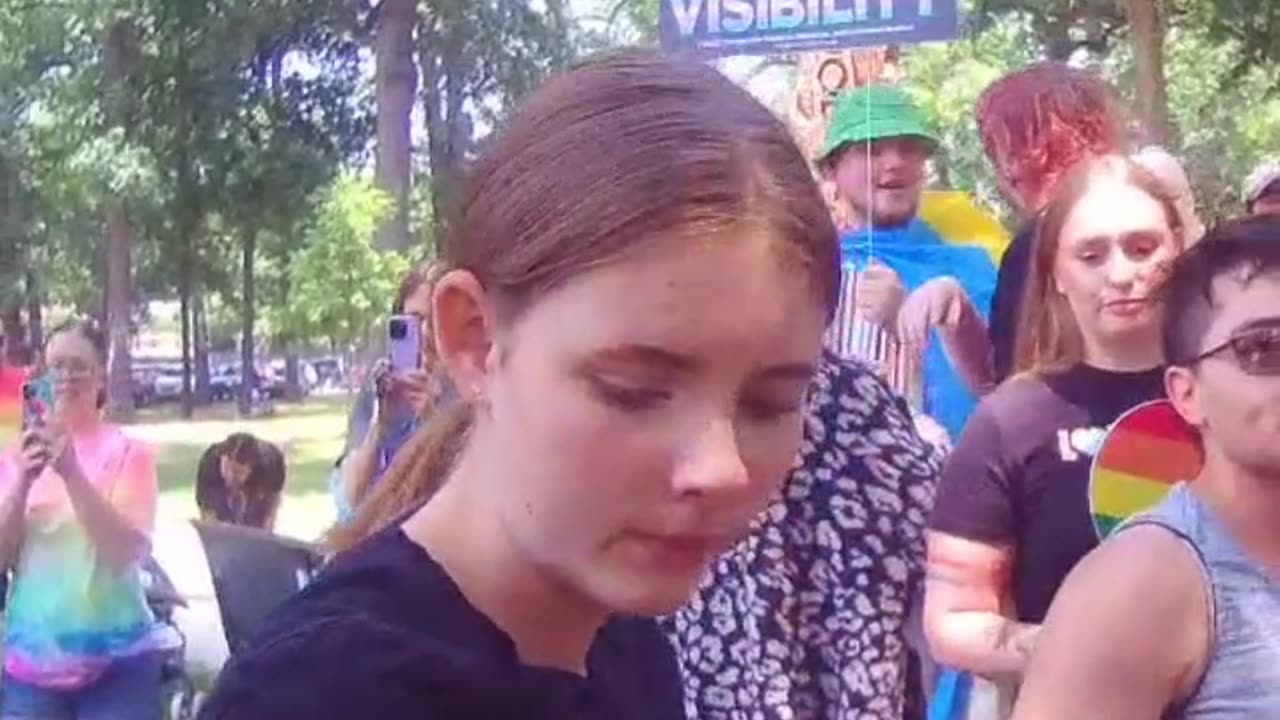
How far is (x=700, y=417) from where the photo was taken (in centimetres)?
107

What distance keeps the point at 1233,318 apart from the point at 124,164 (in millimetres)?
21496

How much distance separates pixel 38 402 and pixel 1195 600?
142 inches

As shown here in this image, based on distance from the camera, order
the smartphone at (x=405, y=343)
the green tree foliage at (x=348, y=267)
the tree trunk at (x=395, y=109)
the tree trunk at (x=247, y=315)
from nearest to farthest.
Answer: the smartphone at (x=405, y=343) < the green tree foliage at (x=348, y=267) < the tree trunk at (x=395, y=109) < the tree trunk at (x=247, y=315)

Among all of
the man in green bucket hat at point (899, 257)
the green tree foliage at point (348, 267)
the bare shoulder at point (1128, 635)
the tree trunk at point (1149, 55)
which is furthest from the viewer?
the green tree foliage at point (348, 267)

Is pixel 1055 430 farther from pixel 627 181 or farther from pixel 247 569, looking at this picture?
pixel 247 569

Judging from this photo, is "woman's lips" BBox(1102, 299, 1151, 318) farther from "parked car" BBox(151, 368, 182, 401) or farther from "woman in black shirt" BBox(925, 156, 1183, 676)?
"parked car" BBox(151, 368, 182, 401)

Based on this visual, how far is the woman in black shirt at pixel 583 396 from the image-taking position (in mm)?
1068

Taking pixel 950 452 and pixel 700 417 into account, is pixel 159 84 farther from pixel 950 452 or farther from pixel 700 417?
pixel 700 417

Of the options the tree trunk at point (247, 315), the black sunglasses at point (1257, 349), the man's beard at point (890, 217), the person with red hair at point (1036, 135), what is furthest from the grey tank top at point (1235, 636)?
the tree trunk at point (247, 315)

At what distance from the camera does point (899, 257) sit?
3918mm

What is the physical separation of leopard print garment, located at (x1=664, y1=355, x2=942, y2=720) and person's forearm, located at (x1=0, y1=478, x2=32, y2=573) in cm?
315

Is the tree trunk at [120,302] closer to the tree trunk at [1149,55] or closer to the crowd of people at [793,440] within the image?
the tree trunk at [1149,55]

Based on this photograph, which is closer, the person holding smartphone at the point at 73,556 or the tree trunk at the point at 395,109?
the person holding smartphone at the point at 73,556

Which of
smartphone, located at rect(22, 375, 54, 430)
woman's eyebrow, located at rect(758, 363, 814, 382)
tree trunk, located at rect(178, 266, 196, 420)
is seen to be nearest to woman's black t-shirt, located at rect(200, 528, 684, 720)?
woman's eyebrow, located at rect(758, 363, 814, 382)
